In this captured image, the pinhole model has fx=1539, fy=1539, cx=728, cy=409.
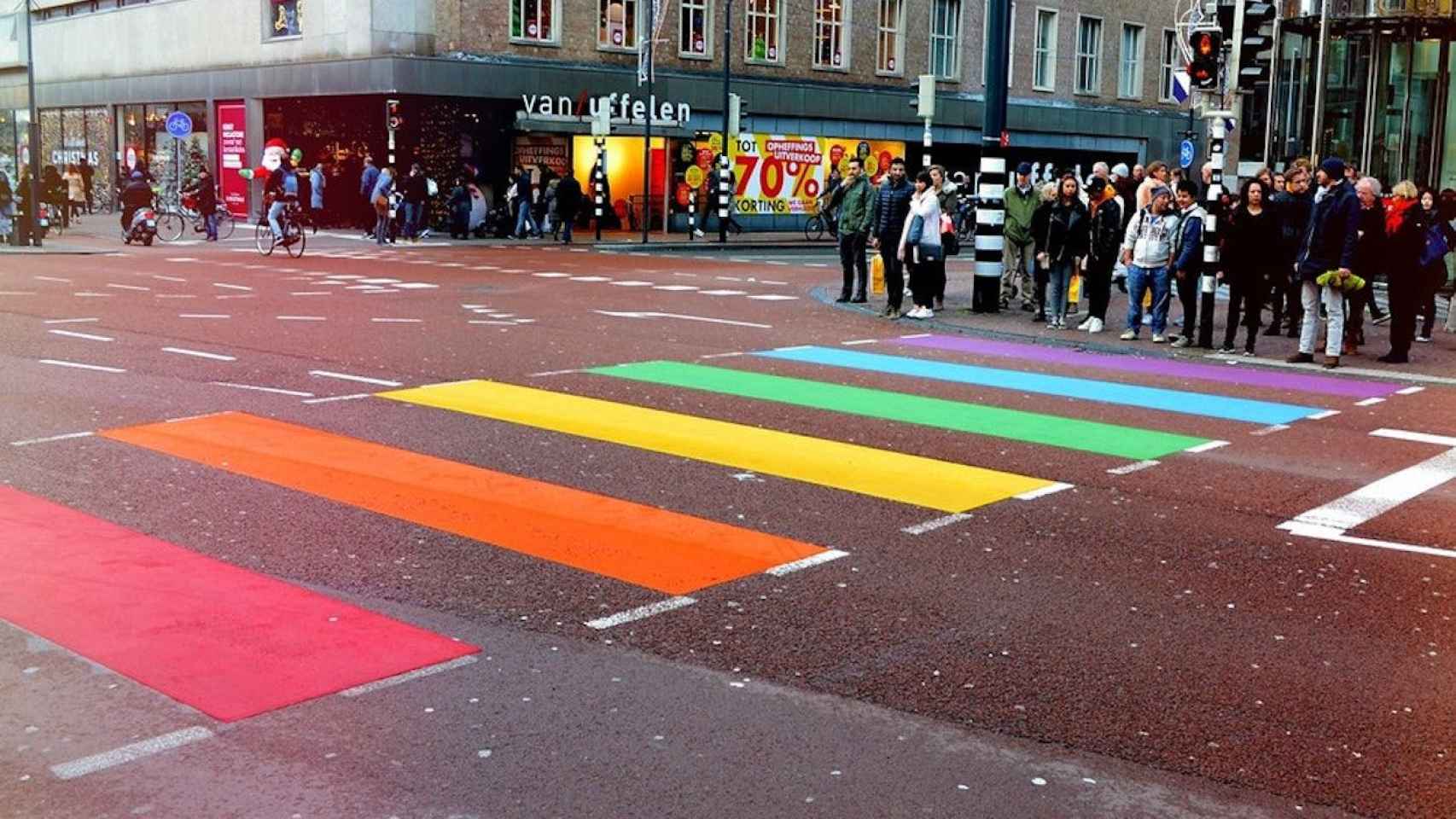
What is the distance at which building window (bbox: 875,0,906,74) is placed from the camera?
48656mm

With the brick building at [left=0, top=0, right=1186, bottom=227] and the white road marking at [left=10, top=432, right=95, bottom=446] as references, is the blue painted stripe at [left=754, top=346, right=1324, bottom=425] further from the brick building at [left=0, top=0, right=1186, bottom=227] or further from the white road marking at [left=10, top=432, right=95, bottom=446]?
the brick building at [left=0, top=0, right=1186, bottom=227]

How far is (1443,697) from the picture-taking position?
5.47m

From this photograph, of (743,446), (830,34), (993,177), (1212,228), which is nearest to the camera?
(743,446)

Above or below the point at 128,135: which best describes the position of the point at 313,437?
below

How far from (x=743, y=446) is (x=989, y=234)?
10159mm

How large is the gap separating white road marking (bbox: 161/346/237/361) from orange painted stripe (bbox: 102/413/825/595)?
3.40 metres

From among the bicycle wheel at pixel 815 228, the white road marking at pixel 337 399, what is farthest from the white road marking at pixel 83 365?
the bicycle wheel at pixel 815 228

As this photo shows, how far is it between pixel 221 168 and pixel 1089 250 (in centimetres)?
3399

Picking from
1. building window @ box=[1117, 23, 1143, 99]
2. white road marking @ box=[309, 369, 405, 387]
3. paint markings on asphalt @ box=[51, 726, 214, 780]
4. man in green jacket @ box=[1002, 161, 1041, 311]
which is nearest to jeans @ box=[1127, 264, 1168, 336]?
man in green jacket @ box=[1002, 161, 1041, 311]

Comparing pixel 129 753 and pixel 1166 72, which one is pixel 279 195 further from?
pixel 1166 72

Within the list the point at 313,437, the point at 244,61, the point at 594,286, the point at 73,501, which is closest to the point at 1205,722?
the point at 73,501

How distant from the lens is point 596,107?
4025cm

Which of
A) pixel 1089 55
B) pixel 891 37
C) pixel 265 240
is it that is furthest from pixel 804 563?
pixel 1089 55

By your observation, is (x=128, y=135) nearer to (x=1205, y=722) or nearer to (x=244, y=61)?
(x=244, y=61)
